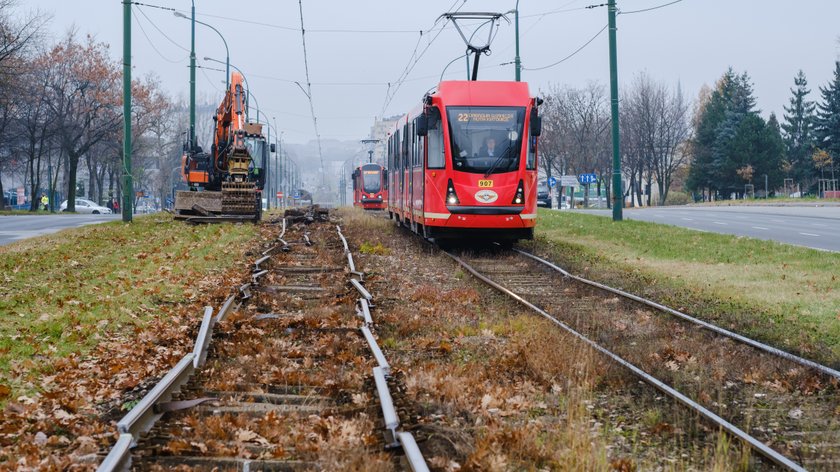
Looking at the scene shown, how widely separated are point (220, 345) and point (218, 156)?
26.2 metres

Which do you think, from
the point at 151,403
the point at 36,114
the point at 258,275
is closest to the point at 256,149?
the point at 258,275

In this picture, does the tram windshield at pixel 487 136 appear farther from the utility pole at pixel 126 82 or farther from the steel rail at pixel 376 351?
the utility pole at pixel 126 82

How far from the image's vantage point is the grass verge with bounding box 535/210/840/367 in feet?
34.0

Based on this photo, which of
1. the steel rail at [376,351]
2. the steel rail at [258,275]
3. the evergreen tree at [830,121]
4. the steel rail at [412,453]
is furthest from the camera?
the evergreen tree at [830,121]

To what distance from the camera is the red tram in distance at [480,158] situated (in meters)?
19.1

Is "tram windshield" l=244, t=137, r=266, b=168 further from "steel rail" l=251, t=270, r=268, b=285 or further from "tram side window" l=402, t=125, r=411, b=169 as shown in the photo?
"steel rail" l=251, t=270, r=268, b=285

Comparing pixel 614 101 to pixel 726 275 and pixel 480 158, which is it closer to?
pixel 480 158

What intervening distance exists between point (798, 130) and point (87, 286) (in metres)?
98.0

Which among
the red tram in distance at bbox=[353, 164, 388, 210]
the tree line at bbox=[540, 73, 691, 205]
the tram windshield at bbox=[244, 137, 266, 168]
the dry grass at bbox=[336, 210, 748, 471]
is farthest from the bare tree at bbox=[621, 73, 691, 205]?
the dry grass at bbox=[336, 210, 748, 471]

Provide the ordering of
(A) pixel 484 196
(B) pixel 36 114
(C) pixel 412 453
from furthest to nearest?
(B) pixel 36 114 → (A) pixel 484 196 → (C) pixel 412 453

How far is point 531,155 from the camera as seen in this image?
19.4 meters

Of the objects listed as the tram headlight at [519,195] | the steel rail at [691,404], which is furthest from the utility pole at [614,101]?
the steel rail at [691,404]

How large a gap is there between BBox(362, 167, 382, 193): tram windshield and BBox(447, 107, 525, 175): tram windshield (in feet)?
134

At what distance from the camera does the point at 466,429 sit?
5.99 metres
